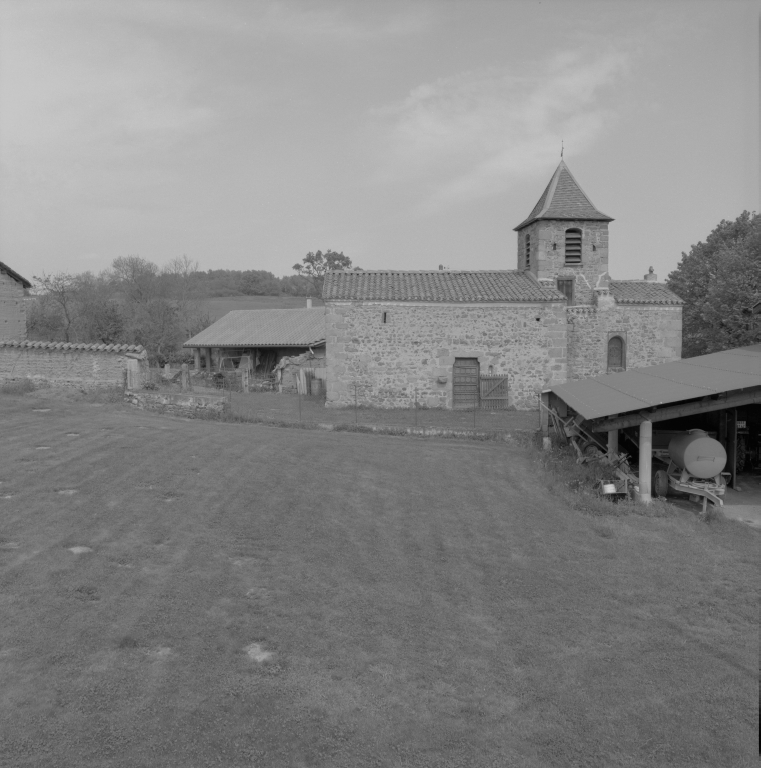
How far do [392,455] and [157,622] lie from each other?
8.57 m

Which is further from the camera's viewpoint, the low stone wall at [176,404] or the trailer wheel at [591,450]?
the low stone wall at [176,404]

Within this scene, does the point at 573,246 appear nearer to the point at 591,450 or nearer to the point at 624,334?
the point at 624,334

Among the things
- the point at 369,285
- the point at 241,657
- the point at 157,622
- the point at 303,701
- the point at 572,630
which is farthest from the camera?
the point at 369,285

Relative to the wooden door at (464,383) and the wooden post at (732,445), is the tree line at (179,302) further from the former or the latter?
the wooden post at (732,445)

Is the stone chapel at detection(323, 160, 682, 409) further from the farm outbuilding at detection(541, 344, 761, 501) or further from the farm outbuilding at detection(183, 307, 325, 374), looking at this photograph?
the farm outbuilding at detection(183, 307, 325, 374)

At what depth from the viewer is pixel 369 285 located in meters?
23.6

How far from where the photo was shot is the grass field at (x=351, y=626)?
15.0ft

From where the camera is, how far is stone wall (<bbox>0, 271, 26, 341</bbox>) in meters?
21.7

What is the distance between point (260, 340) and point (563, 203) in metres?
17.7

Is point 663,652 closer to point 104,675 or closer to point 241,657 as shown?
point 241,657

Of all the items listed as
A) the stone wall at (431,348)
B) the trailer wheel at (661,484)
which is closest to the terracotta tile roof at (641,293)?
the stone wall at (431,348)

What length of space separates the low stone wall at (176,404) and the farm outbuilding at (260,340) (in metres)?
14.5

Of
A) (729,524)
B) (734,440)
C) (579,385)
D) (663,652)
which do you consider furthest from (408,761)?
(579,385)

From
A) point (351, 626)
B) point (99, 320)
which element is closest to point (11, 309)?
point (99, 320)
